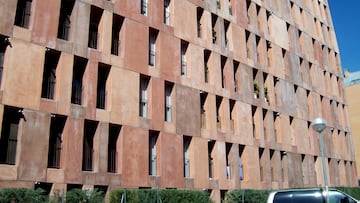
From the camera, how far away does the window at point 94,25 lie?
2177 centimetres

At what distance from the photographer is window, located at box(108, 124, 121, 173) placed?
20.5 m

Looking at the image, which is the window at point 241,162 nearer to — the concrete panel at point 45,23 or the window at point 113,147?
the window at point 113,147

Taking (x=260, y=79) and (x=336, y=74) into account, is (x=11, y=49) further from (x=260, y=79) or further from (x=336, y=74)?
(x=336, y=74)

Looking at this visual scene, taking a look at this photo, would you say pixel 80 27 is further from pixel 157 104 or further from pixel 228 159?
pixel 228 159

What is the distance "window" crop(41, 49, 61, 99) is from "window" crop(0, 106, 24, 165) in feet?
5.64

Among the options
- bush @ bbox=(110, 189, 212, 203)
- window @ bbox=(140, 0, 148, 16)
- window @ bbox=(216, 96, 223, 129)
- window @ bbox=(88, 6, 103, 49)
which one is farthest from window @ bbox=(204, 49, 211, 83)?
bush @ bbox=(110, 189, 212, 203)

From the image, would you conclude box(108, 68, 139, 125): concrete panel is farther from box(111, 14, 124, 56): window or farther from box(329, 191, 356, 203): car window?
box(329, 191, 356, 203): car window

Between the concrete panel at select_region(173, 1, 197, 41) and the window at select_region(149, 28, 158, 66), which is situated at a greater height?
the concrete panel at select_region(173, 1, 197, 41)

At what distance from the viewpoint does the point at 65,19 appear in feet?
68.6

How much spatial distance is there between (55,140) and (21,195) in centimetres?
363

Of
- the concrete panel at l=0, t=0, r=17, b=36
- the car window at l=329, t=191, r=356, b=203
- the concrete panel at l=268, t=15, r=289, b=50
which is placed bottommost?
the car window at l=329, t=191, r=356, b=203

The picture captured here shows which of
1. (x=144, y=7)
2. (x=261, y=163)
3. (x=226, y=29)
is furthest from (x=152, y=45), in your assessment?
(x=261, y=163)

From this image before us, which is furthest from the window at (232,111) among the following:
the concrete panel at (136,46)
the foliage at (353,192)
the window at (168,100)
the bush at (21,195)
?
the bush at (21,195)

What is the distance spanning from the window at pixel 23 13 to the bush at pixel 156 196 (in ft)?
29.4
